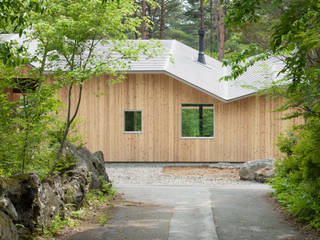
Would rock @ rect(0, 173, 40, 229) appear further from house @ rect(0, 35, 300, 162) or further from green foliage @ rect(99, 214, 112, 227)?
house @ rect(0, 35, 300, 162)

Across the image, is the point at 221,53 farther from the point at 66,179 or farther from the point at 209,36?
the point at 66,179

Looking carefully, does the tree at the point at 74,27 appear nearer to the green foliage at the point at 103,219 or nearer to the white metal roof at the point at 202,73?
the green foliage at the point at 103,219

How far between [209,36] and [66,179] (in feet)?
129

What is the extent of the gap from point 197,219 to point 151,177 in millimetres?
6997

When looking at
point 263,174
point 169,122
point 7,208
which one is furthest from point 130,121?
point 7,208

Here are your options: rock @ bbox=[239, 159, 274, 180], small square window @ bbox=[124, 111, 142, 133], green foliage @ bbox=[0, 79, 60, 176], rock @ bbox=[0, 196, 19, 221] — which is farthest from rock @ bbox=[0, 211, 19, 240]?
small square window @ bbox=[124, 111, 142, 133]

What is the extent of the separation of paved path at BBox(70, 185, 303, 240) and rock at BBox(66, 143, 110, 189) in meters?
0.81

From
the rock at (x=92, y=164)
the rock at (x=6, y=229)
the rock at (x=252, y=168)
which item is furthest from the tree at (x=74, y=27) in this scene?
the rock at (x=252, y=168)

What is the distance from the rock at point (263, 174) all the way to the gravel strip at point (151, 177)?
28 cm

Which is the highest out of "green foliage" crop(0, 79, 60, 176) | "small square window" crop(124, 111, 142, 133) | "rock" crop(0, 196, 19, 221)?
"small square window" crop(124, 111, 142, 133)

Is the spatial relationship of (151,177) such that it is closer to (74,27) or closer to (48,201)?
(74,27)

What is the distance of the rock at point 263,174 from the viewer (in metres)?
12.5

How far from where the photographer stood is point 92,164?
9516 mm

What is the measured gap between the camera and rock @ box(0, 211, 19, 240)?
13.8ft
